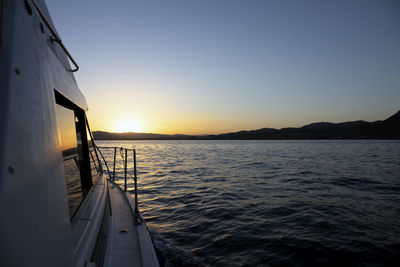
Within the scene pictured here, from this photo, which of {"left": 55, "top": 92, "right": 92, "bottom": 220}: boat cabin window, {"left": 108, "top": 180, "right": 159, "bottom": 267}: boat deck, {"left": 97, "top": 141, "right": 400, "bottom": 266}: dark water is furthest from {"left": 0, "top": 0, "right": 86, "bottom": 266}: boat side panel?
{"left": 97, "top": 141, "right": 400, "bottom": 266}: dark water

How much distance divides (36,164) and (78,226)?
4.19 feet

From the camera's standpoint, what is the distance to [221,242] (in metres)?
4.94

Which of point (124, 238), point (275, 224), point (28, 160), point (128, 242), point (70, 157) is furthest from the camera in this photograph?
point (275, 224)

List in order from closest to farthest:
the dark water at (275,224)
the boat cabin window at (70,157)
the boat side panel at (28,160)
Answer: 1. the boat side panel at (28,160)
2. the boat cabin window at (70,157)
3. the dark water at (275,224)

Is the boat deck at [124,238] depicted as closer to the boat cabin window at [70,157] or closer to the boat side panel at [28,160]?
the boat cabin window at [70,157]

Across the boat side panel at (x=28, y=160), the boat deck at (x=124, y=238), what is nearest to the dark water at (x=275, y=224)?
the boat deck at (x=124, y=238)

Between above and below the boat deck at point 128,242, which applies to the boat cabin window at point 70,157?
above

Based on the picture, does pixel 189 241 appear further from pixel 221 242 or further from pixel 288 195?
pixel 288 195

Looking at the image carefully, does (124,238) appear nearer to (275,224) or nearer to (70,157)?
(70,157)

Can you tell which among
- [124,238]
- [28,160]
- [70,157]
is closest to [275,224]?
[124,238]

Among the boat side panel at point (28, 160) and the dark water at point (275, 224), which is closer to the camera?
the boat side panel at point (28, 160)

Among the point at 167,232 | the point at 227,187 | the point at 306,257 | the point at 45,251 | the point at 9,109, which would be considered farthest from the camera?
the point at 227,187

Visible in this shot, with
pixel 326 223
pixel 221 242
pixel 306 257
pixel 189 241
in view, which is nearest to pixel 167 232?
pixel 189 241

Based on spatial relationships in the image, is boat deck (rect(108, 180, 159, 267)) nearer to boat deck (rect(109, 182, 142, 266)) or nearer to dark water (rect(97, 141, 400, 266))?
boat deck (rect(109, 182, 142, 266))
